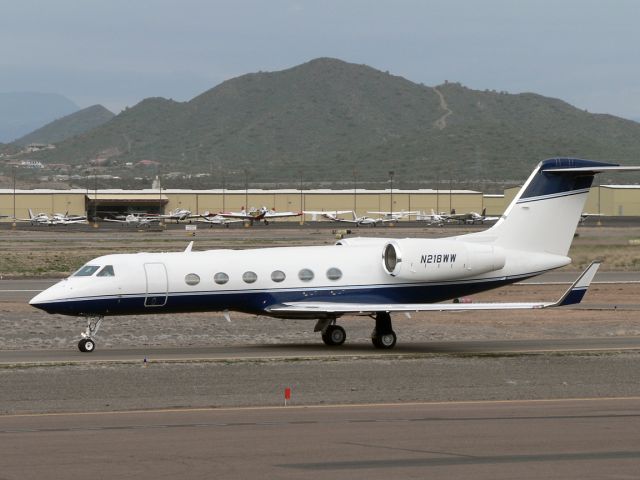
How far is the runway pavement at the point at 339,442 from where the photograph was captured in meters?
14.2

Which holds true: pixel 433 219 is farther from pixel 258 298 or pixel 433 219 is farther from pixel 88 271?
pixel 88 271

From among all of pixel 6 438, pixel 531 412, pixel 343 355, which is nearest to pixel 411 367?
pixel 343 355

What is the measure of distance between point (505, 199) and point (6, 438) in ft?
477

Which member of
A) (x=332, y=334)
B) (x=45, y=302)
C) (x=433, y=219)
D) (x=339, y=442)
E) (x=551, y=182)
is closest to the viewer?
(x=339, y=442)

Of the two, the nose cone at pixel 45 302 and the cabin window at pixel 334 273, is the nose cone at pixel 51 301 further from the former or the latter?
the cabin window at pixel 334 273

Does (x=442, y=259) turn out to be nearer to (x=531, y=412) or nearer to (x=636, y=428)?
(x=531, y=412)

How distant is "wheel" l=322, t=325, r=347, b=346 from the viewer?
3008cm

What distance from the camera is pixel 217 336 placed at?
33.0m

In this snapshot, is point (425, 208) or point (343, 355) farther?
point (425, 208)

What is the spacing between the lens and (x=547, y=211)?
31.3 metres

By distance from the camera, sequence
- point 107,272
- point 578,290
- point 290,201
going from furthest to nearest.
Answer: point 290,201 < point 107,272 < point 578,290

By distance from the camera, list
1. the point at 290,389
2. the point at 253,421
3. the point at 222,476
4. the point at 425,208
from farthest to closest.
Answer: the point at 425,208 → the point at 290,389 → the point at 253,421 → the point at 222,476

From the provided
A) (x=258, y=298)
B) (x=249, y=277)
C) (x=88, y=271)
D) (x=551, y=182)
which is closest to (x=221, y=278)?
(x=249, y=277)

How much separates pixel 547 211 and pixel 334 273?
20.6 ft
